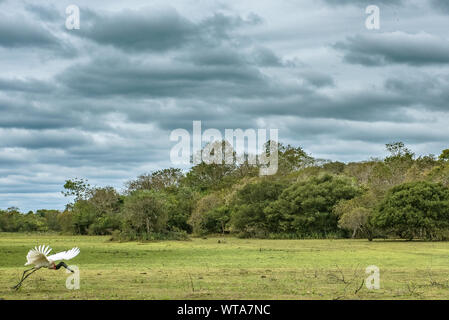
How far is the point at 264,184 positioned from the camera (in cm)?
6122

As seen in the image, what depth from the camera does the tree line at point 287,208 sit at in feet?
153

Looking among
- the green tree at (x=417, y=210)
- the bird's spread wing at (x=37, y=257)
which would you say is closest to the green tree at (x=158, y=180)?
the green tree at (x=417, y=210)

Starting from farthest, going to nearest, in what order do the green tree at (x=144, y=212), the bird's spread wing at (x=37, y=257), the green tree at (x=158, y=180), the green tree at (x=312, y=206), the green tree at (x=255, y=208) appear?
the green tree at (x=158, y=180), the green tree at (x=255, y=208), the green tree at (x=312, y=206), the green tree at (x=144, y=212), the bird's spread wing at (x=37, y=257)

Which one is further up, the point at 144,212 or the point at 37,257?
the point at 144,212

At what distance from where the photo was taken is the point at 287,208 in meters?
56.8

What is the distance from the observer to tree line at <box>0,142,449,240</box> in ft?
153

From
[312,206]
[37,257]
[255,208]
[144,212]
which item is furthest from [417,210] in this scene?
[37,257]

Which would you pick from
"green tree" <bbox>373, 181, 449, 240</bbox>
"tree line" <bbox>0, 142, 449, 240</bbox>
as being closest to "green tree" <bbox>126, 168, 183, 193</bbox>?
"tree line" <bbox>0, 142, 449, 240</bbox>

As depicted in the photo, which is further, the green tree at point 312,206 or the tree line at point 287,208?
the green tree at point 312,206

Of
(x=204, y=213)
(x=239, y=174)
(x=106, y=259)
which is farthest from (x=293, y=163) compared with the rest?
(x=106, y=259)

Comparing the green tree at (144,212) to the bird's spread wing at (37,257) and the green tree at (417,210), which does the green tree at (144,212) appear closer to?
the green tree at (417,210)

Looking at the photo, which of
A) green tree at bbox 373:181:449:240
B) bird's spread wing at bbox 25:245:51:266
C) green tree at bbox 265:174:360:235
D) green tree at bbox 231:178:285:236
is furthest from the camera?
green tree at bbox 231:178:285:236

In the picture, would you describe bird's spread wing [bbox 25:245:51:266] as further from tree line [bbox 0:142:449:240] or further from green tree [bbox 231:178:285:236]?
green tree [bbox 231:178:285:236]

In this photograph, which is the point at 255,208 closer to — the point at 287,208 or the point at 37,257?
the point at 287,208
